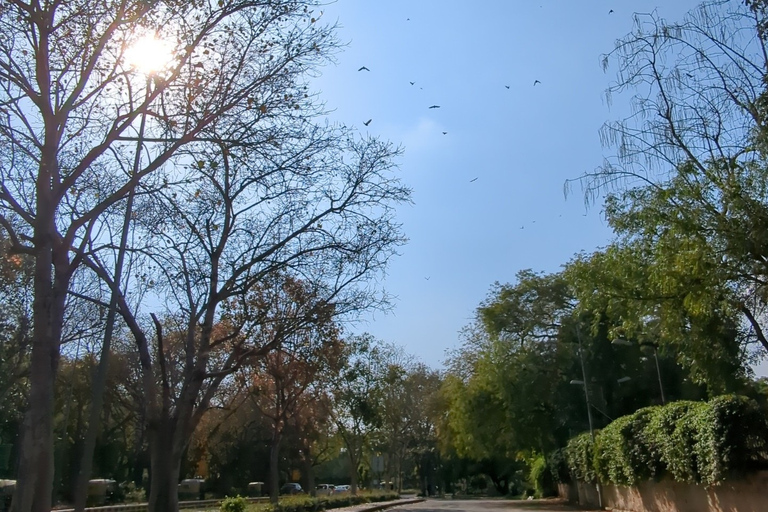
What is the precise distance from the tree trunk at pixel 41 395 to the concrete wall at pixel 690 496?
16.8 m

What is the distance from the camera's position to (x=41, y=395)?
11.0 m

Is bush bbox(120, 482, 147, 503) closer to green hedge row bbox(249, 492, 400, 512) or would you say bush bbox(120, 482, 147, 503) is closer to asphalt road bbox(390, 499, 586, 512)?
green hedge row bbox(249, 492, 400, 512)

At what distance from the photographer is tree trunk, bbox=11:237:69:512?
1090cm

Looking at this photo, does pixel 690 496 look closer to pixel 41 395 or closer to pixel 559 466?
pixel 41 395

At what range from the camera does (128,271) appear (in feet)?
Result: 59.1

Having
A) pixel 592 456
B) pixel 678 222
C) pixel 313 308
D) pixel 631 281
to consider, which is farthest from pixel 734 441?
pixel 592 456

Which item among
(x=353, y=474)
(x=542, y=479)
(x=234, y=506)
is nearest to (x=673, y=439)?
(x=234, y=506)

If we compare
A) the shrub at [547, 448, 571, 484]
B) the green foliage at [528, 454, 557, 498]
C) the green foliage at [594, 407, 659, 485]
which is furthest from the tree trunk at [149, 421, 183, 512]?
the green foliage at [528, 454, 557, 498]

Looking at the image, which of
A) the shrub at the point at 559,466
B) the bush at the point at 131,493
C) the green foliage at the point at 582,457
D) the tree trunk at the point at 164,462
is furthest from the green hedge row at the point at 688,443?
the bush at the point at 131,493

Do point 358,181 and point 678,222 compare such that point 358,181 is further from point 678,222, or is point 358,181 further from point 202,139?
point 678,222

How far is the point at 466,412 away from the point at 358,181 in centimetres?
2886

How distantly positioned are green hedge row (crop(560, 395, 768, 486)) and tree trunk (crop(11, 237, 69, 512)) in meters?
16.1

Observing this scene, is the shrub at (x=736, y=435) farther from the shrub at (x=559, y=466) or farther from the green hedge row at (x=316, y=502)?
the shrub at (x=559, y=466)

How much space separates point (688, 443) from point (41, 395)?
58.4ft
